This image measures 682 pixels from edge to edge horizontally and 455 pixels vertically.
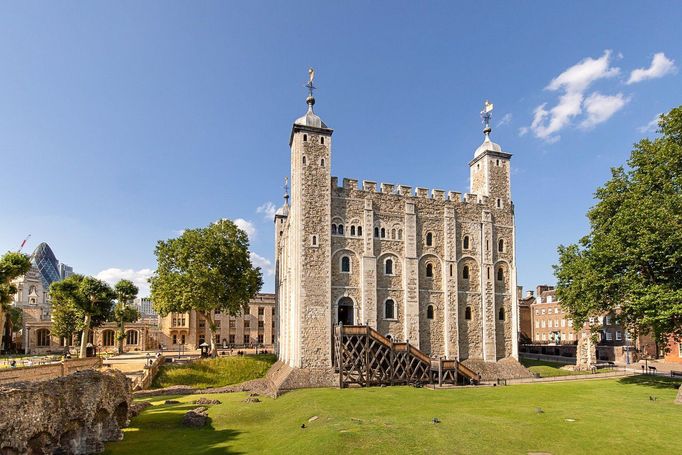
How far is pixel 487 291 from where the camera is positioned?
133 feet

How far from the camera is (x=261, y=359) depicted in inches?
1698

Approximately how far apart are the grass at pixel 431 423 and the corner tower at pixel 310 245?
458cm

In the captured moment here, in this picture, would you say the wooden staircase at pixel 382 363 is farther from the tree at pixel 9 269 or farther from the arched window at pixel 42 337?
the arched window at pixel 42 337

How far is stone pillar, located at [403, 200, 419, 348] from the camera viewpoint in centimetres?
3759

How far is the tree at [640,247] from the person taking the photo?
25062 millimetres

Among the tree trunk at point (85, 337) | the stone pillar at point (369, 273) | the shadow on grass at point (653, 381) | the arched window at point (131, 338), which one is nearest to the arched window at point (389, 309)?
the stone pillar at point (369, 273)

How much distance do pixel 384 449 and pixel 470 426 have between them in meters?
4.96

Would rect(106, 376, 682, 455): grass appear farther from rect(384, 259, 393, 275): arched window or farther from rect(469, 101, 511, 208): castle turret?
rect(469, 101, 511, 208): castle turret

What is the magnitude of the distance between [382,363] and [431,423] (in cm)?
1408

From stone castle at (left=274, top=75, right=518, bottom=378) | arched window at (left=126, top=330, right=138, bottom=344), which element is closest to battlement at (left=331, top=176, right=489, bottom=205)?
stone castle at (left=274, top=75, right=518, bottom=378)

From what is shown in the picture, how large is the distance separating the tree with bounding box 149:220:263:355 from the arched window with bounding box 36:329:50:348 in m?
36.0

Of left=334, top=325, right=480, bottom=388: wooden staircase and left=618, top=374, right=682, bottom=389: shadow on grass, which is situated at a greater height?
left=334, top=325, right=480, bottom=388: wooden staircase

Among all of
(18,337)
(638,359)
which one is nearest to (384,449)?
(638,359)

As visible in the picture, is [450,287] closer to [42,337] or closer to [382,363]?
[382,363]
